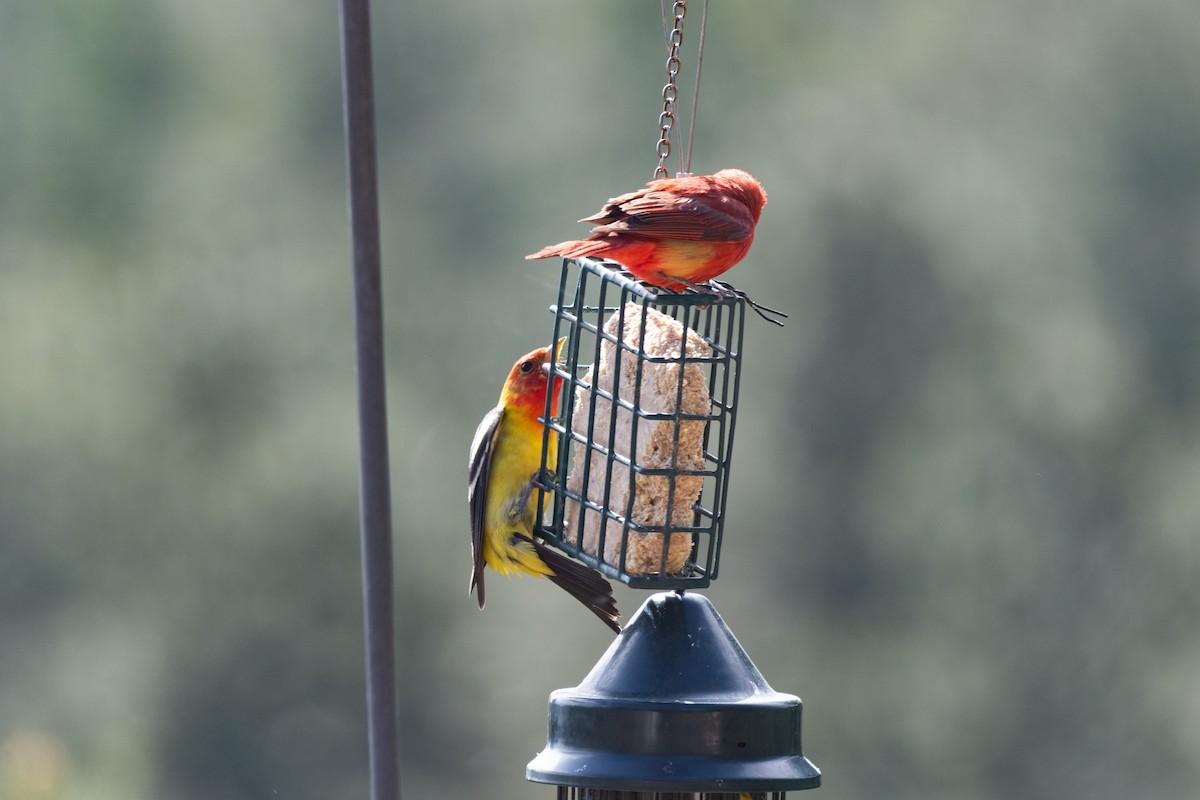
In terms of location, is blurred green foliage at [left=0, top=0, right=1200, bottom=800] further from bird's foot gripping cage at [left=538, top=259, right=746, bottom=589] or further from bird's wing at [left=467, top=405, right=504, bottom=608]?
bird's foot gripping cage at [left=538, top=259, right=746, bottom=589]

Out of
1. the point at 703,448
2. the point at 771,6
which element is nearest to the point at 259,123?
the point at 771,6

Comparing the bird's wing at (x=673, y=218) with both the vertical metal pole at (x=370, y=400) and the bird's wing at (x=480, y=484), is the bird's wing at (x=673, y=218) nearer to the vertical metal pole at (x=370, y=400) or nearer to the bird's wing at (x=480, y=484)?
the bird's wing at (x=480, y=484)

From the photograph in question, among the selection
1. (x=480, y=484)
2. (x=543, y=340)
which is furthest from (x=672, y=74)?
(x=543, y=340)

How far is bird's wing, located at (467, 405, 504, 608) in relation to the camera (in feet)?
18.7

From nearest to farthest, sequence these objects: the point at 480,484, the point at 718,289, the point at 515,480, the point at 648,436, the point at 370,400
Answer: the point at 370,400 < the point at 648,436 < the point at 718,289 < the point at 480,484 < the point at 515,480

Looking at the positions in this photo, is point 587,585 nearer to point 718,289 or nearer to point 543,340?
point 718,289

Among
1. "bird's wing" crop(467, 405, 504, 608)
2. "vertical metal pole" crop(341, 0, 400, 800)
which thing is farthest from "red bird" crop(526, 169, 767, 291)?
"vertical metal pole" crop(341, 0, 400, 800)

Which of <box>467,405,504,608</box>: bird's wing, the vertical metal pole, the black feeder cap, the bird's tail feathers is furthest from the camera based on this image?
<box>467,405,504,608</box>: bird's wing

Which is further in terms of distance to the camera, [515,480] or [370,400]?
[515,480]

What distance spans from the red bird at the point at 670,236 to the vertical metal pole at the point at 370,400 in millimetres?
1883

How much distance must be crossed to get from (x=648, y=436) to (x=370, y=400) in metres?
1.79

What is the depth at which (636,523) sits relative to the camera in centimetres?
475

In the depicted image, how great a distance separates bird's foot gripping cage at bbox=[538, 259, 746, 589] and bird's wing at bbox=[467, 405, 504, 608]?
0.63 metres

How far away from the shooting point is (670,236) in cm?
501
